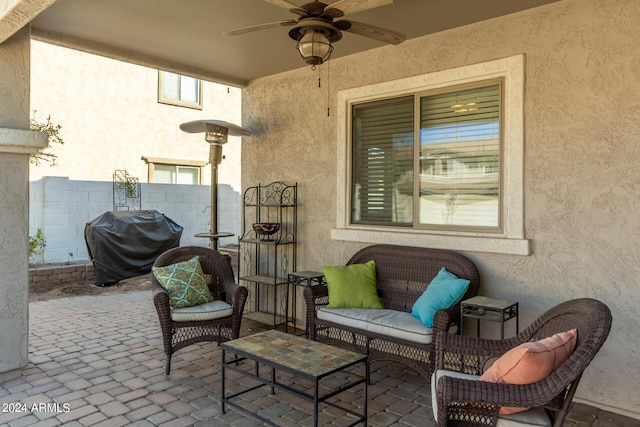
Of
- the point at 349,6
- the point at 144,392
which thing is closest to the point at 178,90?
the point at 144,392

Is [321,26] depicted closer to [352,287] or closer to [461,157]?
[461,157]

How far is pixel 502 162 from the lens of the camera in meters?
3.68

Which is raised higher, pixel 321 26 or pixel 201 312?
pixel 321 26

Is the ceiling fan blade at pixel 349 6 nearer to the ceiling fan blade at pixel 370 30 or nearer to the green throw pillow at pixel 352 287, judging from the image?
the ceiling fan blade at pixel 370 30

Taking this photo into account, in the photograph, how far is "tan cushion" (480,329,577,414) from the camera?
2.06 m

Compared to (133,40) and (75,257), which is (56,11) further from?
(75,257)

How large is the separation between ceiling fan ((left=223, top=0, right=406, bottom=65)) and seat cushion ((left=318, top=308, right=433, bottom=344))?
1979mm

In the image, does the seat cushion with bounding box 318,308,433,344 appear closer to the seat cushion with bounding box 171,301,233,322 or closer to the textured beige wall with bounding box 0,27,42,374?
the seat cushion with bounding box 171,301,233,322

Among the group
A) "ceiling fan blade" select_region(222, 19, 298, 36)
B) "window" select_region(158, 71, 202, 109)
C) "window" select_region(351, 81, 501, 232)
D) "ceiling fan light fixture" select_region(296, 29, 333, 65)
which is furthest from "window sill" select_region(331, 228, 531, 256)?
"window" select_region(158, 71, 202, 109)

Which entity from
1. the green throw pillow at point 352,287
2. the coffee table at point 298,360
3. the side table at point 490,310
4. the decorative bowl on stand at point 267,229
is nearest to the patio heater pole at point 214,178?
the decorative bowl on stand at point 267,229

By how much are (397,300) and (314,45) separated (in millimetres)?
2337

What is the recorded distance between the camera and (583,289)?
3271 millimetres

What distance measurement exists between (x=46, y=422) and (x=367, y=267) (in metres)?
2.64

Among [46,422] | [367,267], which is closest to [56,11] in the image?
[46,422]
